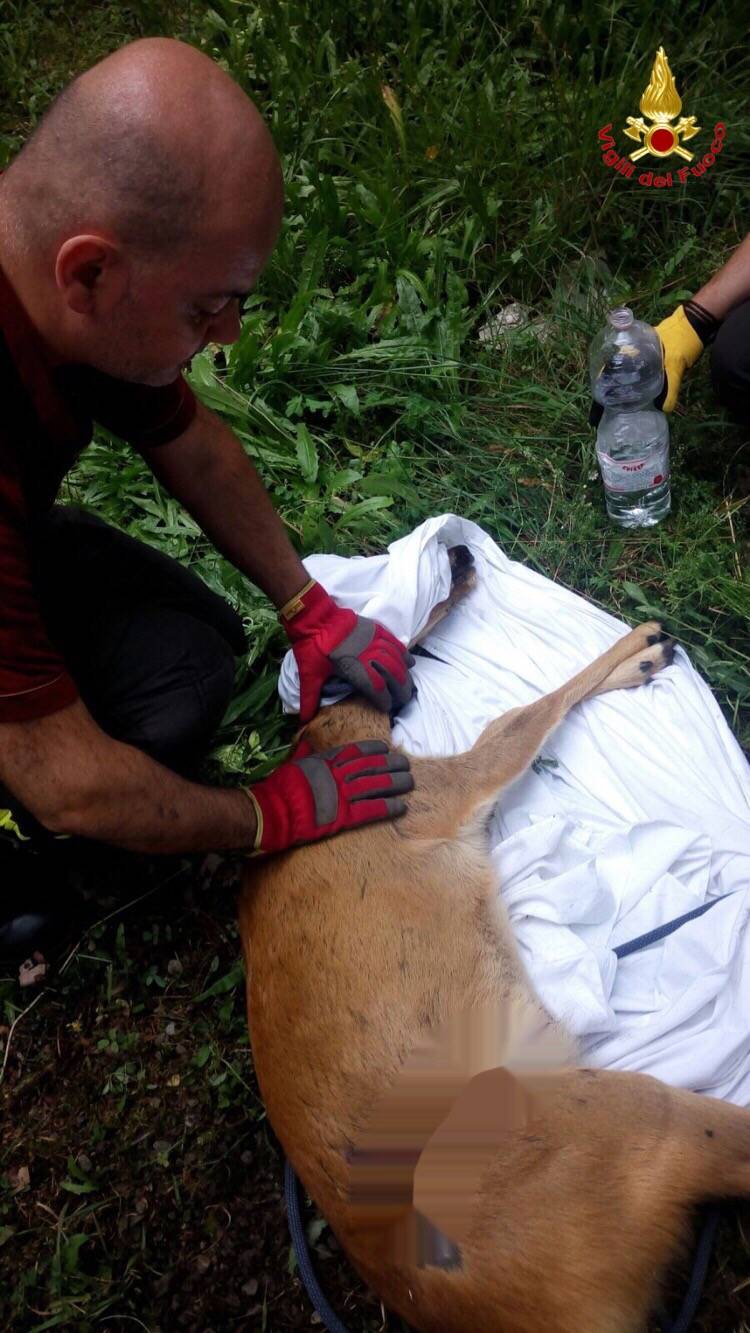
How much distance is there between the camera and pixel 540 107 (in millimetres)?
4664

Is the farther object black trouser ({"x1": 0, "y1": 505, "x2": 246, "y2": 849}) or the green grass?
the green grass

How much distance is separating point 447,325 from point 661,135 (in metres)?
1.29

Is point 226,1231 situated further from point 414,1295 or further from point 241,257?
point 241,257

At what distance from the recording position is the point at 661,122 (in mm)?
4500

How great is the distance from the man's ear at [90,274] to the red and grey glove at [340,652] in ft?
4.52

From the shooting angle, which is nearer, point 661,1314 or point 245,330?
point 661,1314

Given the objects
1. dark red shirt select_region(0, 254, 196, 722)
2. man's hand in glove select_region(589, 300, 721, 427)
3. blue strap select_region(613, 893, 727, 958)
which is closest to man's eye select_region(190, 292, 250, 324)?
dark red shirt select_region(0, 254, 196, 722)

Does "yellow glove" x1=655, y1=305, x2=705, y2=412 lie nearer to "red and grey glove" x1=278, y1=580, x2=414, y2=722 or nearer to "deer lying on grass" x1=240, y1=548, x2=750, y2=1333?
"red and grey glove" x1=278, y1=580, x2=414, y2=722

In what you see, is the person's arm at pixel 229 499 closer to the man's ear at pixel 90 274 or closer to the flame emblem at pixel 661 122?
the man's ear at pixel 90 274

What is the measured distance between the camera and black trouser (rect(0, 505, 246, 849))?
3240mm

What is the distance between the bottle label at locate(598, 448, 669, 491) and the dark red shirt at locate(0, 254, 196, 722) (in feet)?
6.27

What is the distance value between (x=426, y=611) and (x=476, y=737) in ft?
1.60

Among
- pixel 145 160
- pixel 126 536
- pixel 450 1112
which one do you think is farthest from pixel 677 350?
pixel 450 1112

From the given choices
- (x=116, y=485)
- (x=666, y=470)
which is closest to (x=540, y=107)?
(x=666, y=470)
